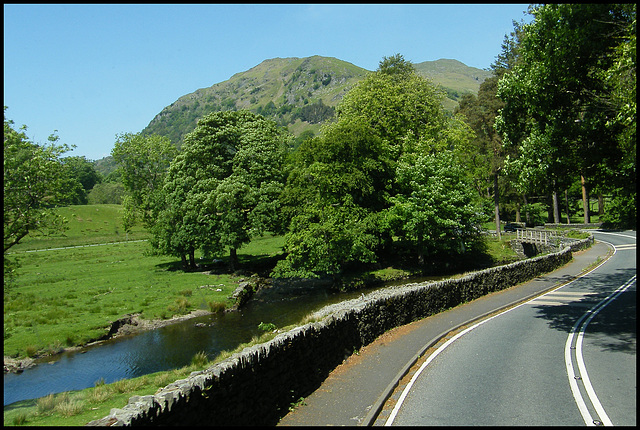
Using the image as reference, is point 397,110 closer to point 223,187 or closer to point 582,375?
point 223,187

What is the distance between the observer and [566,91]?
15844mm

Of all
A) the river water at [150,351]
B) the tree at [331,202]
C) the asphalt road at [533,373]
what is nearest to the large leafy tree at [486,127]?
the tree at [331,202]

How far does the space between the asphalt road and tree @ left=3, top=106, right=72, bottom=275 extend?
12304 mm

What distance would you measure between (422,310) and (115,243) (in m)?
65.3

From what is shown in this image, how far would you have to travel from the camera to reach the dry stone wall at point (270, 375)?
763cm

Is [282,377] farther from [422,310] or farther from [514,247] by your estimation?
[514,247]

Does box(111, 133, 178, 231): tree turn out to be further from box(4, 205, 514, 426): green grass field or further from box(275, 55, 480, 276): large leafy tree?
box(275, 55, 480, 276): large leafy tree

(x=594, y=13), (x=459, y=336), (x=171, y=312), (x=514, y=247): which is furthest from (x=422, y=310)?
(x=514, y=247)

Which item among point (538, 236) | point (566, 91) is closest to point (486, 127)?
point (538, 236)

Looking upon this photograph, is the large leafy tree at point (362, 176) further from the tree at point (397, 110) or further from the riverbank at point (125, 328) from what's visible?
the riverbank at point (125, 328)

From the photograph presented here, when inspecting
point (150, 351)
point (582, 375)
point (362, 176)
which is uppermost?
point (362, 176)

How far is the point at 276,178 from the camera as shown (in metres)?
40.9

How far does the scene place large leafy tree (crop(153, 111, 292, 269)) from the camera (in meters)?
38.2

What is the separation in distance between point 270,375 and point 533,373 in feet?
25.2
